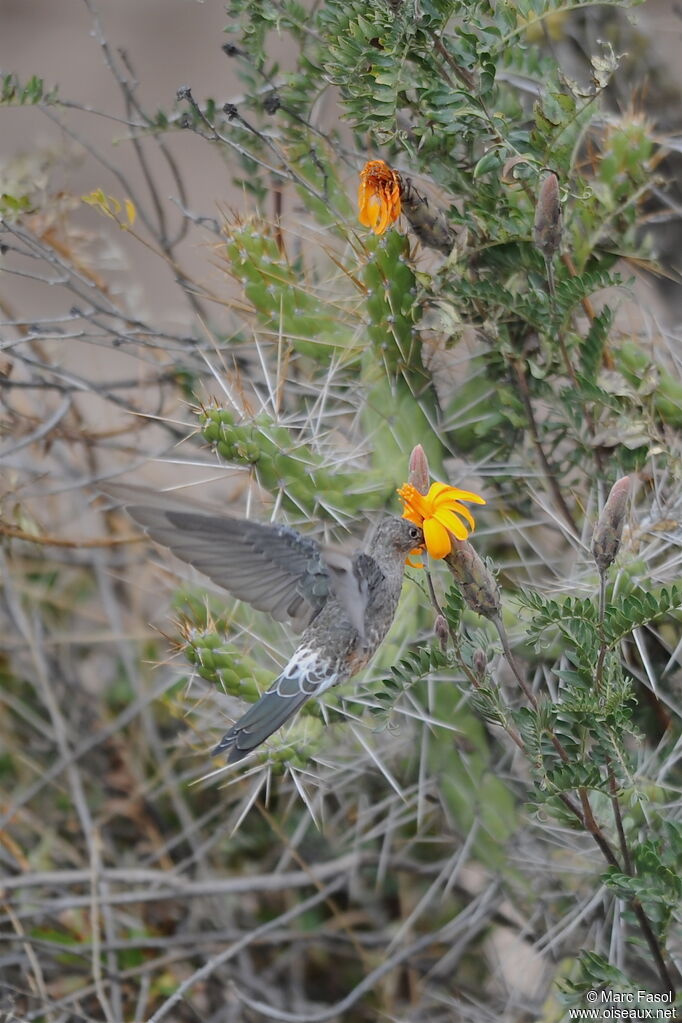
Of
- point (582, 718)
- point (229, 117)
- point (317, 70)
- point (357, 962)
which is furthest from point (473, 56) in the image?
point (357, 962)

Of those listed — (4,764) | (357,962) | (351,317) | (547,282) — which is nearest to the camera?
(547,282)

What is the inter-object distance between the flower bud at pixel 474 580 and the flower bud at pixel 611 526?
15cm

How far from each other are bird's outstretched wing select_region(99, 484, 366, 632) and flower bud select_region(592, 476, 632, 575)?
0.46 meters

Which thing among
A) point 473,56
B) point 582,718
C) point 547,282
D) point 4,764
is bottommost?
point 4,764

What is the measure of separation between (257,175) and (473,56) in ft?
2.51

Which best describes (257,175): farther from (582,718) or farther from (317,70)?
(582,718)

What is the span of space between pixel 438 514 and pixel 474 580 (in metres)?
0.12

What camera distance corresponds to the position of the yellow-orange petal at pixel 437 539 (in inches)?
59.2

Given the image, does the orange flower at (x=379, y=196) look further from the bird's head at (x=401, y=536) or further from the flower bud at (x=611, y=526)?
the flower bud at (x=611, y=526)

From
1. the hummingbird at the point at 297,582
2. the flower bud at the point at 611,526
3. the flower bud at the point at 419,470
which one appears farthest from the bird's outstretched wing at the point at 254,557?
the flower bud at the point at 611,526

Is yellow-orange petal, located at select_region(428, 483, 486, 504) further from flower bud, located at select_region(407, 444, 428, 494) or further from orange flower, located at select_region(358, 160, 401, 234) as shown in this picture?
orange flower, located at select_region(358, 160, 401, 234)

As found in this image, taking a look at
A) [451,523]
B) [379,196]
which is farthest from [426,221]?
[451,523]

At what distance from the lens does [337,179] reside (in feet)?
7.16

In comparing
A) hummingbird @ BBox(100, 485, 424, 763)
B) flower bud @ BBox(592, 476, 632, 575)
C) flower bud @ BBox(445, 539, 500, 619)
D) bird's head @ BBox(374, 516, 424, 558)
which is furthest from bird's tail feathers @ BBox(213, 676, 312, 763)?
flower bud @ BBox(592, 476, 632, 575)
